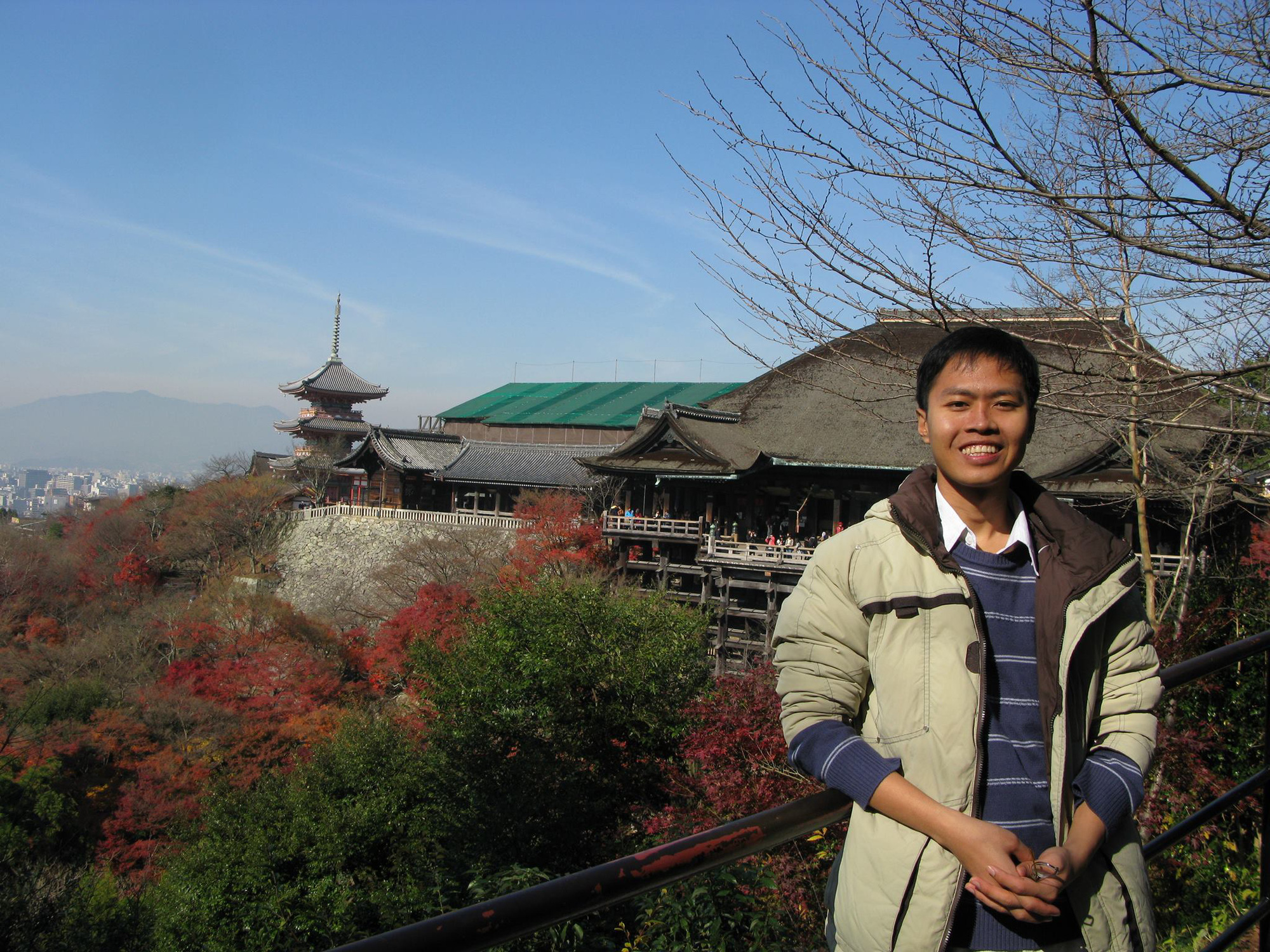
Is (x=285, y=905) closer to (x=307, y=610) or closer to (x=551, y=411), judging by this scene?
(x=307, y=610)

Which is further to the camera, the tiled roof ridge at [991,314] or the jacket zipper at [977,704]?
the tiled roof ridge at [991,314]

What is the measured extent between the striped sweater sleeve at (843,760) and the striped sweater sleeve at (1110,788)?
27 centimetres

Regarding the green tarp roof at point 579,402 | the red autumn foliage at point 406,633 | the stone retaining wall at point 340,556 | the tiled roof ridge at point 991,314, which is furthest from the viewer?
the green tarp roof at point 579,402

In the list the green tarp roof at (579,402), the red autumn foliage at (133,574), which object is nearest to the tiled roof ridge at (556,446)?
the green tarp roof at (579,402)

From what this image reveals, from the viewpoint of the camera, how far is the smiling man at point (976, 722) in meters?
1.25

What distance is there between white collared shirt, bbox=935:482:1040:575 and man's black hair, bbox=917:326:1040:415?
19cm

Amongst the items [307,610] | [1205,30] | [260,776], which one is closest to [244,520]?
[307,610]

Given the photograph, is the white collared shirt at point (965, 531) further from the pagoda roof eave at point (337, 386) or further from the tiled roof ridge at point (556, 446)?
the pagoda roof eave at point (337, 386)

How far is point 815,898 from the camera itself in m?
6.02

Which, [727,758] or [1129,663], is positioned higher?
[1129,663]

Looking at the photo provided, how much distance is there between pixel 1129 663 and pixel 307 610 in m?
21.7

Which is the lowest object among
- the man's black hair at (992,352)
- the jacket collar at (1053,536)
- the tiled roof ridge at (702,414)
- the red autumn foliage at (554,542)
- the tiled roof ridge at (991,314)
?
the red autumn foliage at (554,542)

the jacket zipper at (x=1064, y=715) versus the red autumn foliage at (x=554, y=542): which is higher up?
the jacket zipper at (x=1064, y=715)

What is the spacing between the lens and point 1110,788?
131cm
